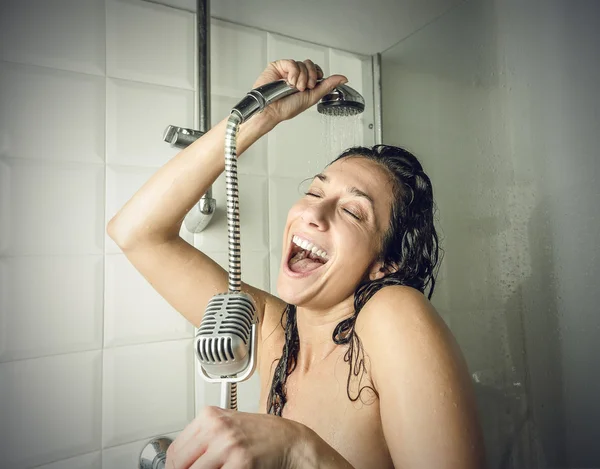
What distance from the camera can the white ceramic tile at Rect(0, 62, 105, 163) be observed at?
900mm

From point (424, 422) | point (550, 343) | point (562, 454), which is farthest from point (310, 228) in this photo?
point (562, 454)

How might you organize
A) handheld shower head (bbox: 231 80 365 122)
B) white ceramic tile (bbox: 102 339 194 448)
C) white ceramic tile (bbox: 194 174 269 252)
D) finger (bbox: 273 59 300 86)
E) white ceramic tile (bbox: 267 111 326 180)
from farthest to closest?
white ceramic tile (bbox: 267 111 326 180) → white ceramic tile (bbox: 194 174 269 252) → white ceramic tile (bbox: 102 339 194 448) → finger (bbox: 273 59 300 86) → handheld shower head (bbox: 231 80 365 122)

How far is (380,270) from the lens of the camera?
2.75 feet

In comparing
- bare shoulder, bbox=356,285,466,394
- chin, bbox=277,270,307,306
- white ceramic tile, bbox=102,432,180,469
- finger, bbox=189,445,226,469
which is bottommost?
white ceramic tile, bbox=102,432,180,469

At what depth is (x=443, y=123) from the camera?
118 cm

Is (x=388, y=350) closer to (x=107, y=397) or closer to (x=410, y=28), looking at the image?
(x=107, y=397)

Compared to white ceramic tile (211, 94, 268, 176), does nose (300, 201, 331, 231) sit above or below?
below

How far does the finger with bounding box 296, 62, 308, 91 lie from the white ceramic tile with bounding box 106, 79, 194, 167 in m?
0.40

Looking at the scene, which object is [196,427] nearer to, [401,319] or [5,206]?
[401,319]

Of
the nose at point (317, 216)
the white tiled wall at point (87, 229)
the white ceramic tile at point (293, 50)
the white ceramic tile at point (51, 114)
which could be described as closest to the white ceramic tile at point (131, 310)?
the white tiled wall at point (87, 229)

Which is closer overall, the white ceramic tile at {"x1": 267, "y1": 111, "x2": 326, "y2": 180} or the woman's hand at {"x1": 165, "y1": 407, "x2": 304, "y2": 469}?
the woman's hand at {"x1": 165, "y1": 407, "x2": 304, "y2": 469}

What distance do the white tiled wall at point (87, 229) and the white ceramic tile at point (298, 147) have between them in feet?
0.60

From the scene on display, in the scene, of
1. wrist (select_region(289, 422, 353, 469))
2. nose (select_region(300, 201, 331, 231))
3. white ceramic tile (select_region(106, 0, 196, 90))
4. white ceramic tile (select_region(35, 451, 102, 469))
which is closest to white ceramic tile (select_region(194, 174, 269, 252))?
white ceramic tile (select_region(106, 0, 196, 90))

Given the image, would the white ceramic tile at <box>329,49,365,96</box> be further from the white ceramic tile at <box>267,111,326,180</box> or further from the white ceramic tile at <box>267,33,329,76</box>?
the white ceramic tile at <box>267,111,326,180</box>
